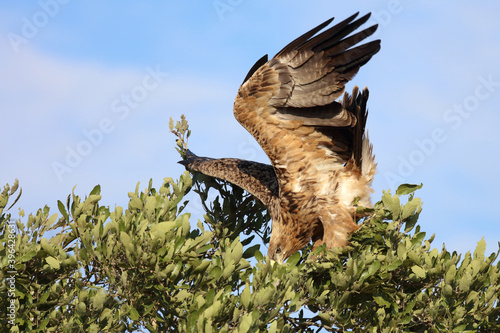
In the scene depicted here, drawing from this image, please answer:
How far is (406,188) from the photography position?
6.29 metres

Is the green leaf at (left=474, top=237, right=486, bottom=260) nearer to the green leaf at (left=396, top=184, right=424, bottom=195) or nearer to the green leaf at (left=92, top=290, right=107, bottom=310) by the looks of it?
the green leaf at (left=396, top=184, right=424, bottom=195)

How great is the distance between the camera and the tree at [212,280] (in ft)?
16.9

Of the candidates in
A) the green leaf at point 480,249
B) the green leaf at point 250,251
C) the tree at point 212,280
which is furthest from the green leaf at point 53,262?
the green leaf at point 480,249

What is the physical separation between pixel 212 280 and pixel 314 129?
2.69 m

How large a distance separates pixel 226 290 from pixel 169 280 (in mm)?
567

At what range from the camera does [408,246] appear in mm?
5945

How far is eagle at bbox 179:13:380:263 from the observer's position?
22.1 feet

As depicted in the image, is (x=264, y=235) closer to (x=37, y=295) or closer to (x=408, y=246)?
(x=408, y=246)

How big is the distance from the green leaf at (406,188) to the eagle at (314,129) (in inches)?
34.4

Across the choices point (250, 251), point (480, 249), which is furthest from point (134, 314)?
point (480, 249)

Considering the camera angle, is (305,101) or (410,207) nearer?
(410,207)
